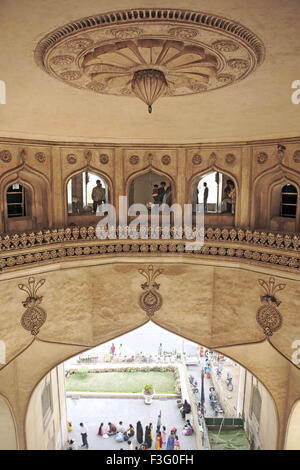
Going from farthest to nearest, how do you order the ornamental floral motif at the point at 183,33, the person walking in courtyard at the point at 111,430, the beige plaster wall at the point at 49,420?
1. the person walking in courtyard at the point at 111,430
2. the beige plaster wall at the point at 49,420
3. the ornamental floral motif at the point at 183,33

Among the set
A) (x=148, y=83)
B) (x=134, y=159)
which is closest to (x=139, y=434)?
(x=134, y=159)

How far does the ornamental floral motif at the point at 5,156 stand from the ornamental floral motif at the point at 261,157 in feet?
16.1

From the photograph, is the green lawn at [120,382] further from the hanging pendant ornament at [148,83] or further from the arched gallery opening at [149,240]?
the hanging pendant ornament at [148,83]

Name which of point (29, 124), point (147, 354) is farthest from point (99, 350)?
point (29, 124)

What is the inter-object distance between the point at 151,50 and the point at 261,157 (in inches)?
172

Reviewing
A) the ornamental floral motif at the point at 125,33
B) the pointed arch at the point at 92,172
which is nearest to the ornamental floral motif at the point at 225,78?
the ornamental floral motif at the point at 125,33

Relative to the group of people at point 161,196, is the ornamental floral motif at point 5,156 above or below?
above

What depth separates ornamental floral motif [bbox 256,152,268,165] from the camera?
7.25 meters

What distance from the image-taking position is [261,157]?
24.0ft

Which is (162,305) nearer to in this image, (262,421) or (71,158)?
(71,158)

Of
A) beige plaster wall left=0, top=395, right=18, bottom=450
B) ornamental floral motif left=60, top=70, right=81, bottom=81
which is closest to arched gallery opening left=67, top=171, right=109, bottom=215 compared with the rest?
ornamental floral motif left=60, top=70, right=81, bottom=81

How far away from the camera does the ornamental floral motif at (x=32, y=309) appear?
6.99 metres

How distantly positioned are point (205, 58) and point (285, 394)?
677 centimetres

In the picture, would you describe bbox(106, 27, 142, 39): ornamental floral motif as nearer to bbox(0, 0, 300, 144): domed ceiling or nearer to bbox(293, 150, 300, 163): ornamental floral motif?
bbox(0, 0, 300, 144): domed ceiling
